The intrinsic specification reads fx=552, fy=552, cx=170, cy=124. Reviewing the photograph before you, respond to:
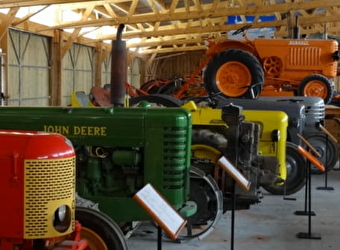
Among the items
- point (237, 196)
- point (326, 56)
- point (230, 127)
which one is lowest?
point (237, 196)

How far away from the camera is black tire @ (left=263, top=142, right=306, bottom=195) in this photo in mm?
6695

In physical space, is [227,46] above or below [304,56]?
above

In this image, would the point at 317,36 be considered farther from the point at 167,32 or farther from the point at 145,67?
the point at 145,67

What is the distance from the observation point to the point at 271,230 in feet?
17.4

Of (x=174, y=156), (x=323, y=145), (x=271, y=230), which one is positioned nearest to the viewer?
(x=174, y=156)

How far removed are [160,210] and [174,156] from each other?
1202mm

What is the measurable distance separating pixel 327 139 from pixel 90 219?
5.33m

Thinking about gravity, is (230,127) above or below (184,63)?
below

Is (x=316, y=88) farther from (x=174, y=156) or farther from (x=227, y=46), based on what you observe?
(x=174, y=156)

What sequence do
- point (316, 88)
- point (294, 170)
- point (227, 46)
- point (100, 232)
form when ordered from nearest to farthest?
point (100, 232), point (294, 170), point (227, 46), point (316, 88)

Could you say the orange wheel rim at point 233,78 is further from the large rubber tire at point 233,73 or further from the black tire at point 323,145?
the black tire at point 323,145

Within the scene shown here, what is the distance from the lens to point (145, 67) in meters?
21.8

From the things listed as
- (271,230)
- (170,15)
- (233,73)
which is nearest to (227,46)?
(233,73)

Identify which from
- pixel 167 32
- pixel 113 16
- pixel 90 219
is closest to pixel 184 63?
pixel 167 32
